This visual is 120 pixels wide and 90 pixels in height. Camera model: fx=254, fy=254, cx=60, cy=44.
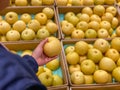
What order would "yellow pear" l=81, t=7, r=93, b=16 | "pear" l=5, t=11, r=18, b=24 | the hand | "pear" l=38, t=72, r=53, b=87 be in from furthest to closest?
"yellow pear" l=81, t=7, r=93, b=16
"pear" l=5, t=11, r=18, b=24
"pear" l=38, t=72, r=53, b=87
the hand

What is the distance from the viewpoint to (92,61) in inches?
68.9

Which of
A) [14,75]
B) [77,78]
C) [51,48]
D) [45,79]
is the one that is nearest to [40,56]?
[51,48]

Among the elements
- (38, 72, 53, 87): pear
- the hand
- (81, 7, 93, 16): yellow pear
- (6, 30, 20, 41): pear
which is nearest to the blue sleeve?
the hand

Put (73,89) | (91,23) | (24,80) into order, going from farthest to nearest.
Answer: (91,23), (73,89), (24,80)

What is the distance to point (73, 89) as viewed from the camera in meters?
1.57

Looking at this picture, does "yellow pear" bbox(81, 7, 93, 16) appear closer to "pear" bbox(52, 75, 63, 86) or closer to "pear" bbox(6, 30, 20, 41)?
"pear" bbox(6, 30, 20, 41)

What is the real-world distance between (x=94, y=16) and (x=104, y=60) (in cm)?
55

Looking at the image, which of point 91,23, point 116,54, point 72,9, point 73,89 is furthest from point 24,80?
point 72,9

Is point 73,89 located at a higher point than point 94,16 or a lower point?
lower

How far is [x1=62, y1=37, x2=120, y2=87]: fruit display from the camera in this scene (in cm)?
164

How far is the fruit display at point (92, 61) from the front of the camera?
1640mm

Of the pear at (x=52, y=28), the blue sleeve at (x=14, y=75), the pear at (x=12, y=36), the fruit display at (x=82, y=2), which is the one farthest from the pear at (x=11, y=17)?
the blue sleeve at (x=14, y=75)

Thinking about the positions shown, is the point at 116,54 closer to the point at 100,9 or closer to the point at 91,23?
the point at 91,23

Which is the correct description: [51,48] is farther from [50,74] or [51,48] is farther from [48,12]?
[48,12]
